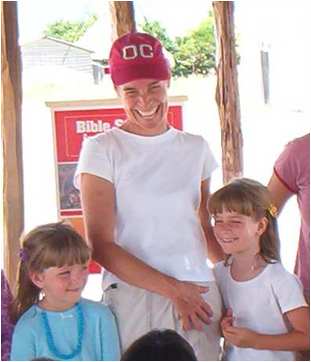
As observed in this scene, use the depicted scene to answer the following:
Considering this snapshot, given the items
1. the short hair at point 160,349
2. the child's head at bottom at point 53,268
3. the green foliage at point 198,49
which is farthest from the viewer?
the green foliage at point 198,49

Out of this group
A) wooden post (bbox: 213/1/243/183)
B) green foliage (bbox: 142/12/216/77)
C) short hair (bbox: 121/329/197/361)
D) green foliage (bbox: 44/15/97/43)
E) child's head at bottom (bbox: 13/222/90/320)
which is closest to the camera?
short hair (bbox: 121/329/197/361)

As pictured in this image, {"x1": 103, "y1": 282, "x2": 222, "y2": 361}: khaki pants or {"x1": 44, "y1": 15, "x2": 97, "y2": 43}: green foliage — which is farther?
{"x1": 44, "y1": 15, "x2": 97, "y2": 43}: green foliage

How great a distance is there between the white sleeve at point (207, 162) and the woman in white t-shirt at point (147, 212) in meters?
0.02

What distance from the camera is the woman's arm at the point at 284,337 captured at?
140 cm

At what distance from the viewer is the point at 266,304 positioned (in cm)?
144

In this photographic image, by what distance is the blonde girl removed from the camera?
4.71 ft

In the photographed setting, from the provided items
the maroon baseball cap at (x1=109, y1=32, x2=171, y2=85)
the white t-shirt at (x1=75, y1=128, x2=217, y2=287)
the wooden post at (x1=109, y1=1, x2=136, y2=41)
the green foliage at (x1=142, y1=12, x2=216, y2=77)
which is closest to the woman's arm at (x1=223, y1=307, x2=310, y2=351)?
the white t-shirt at (x1=75, y1=128, x2=217, y2=287)

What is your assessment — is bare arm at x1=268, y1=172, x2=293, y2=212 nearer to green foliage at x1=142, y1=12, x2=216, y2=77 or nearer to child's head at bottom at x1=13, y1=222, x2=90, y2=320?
child's head at bottom at x1=13, y1=222, x2=90, y2=320

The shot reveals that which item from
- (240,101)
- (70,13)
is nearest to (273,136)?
(240,101)

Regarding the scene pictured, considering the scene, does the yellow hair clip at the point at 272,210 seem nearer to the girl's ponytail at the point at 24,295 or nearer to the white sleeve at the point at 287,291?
the white sleeve at the point at 287,291

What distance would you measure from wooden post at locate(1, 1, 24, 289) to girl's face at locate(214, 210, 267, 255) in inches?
65.5

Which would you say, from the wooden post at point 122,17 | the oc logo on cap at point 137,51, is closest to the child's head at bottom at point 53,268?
the oc logo on cap at point 137,51

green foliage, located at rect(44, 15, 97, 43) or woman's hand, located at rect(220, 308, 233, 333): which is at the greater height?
green foliage, located at rect(44, 15, 97, 43)

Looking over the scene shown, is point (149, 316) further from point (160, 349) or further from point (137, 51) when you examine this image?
Answer: point (137, 51)
